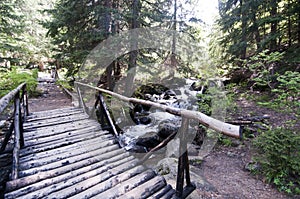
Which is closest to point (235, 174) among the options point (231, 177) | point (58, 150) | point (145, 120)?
point (231, 177)

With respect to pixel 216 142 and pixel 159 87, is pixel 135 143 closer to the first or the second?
pixel 216 142

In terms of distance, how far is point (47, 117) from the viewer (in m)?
4.94

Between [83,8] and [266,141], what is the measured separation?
28.8 ft

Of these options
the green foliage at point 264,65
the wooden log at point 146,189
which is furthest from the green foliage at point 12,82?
the green foliage at point 264,65

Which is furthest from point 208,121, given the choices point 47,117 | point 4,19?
point 4,19

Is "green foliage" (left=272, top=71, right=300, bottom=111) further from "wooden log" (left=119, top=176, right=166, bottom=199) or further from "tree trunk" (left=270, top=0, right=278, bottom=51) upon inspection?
"wooden log" (left=119, top=176, right=166, bottom=199)

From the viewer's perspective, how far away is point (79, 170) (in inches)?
107

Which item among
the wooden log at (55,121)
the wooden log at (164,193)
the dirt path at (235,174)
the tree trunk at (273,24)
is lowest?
the dirt path at (235,174)

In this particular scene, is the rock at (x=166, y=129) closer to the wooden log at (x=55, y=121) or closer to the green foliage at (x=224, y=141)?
the green foliage at (x=224, y=141)

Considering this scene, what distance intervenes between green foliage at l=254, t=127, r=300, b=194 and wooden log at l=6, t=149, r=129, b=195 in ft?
10.0

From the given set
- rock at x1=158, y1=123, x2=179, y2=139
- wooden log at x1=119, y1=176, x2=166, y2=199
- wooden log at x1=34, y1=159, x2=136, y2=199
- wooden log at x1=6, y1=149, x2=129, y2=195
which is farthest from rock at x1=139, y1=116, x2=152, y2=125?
wooden log at x1=119, y1=176, x2=166, y2=199

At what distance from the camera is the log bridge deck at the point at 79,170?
7.58 feet

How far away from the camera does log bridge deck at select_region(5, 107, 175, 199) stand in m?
2.31

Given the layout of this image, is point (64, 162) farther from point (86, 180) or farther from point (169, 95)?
point (169, 95)
